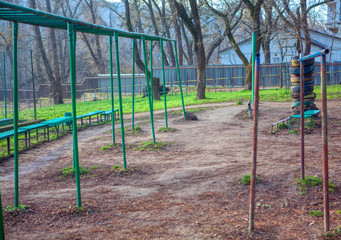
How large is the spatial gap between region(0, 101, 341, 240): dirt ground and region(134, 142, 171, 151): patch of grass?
17cm

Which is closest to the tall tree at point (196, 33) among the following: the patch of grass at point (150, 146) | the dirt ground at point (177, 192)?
the dirt ground at point (177, 192)

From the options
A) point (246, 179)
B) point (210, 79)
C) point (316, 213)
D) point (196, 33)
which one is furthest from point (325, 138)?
point (210, 79)

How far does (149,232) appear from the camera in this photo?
398 centimetres

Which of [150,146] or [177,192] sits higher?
[150,146]

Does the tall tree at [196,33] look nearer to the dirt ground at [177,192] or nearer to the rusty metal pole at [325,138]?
the dirt ground at [177,192]

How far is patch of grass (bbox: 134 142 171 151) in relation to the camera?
353 inches

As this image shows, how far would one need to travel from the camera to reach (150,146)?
30.1ft

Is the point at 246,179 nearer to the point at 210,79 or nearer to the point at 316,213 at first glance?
the point at 316,213

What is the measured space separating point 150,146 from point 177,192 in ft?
12.3

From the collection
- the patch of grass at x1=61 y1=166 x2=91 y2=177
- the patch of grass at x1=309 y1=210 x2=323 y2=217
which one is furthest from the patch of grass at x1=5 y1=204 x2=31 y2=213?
the patch of grass at x1=309 y1=210 x2=323 y2=217

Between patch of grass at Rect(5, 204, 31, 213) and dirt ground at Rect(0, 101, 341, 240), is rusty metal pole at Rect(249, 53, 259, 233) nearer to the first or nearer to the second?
dirt ground at Rect(0, 101, 341, 240)

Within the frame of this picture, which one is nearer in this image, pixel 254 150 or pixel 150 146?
pixel 254 150

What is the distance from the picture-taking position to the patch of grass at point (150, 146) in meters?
8.98

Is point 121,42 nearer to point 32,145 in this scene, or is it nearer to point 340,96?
point 340,96
